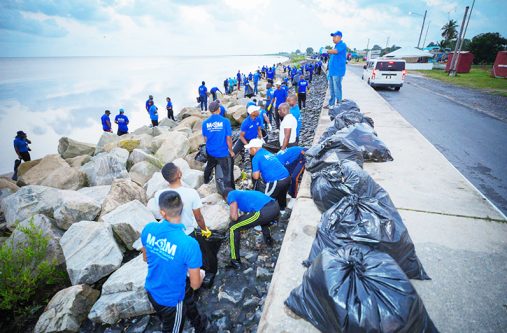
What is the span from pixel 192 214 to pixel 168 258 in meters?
0.94

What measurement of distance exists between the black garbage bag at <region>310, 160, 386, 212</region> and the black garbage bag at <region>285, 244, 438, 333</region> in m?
1.06

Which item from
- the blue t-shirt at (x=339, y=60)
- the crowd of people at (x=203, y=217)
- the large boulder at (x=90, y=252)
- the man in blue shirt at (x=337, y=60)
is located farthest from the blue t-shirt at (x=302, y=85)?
the large boulder at (x=90, y=252)

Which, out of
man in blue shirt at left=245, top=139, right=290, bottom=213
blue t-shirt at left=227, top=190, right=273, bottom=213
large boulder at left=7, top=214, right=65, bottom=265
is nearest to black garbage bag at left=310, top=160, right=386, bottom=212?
man in blue shirt at left=245, top=139, right=290, bottom=213

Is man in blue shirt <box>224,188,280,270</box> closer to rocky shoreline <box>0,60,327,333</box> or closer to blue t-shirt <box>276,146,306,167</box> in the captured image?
rocky shoreline <box>0,60,327,333</box>

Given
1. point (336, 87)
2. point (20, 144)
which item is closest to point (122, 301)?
point (336, 87)

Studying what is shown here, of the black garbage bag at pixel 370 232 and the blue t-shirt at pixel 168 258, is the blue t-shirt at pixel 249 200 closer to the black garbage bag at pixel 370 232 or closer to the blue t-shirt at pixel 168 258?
the black garbage bag at pixel 370 232

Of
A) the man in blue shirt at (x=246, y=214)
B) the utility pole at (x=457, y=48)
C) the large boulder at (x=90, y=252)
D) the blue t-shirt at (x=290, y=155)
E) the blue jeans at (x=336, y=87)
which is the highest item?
the utility pole at (x=457, y=48)

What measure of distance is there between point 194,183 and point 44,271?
2718 millimetres

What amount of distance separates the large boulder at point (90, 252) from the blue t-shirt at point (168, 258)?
150 centimetres

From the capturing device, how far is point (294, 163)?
469 cm

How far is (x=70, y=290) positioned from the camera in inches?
109

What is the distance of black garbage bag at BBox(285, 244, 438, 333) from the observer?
4.83 ft

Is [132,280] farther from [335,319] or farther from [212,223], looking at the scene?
[335,319]

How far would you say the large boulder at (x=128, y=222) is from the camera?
353 cm
